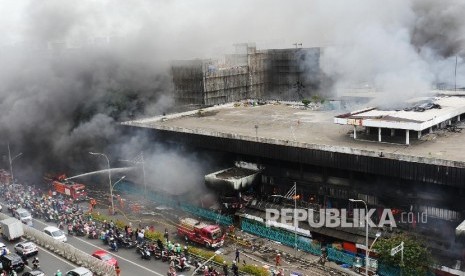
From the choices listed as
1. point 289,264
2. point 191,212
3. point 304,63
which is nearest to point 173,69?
point 304,63

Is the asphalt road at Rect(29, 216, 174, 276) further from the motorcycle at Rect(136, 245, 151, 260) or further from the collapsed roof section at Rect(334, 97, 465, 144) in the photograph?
the collapsed roof section at Rect(334, 97, 465, 144)

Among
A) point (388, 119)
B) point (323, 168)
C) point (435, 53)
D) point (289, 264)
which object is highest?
point (435, 53)

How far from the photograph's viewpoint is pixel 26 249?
85.2 feet

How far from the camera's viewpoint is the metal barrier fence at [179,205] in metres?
30.3

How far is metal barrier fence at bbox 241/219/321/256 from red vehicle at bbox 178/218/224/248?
2.07 metres

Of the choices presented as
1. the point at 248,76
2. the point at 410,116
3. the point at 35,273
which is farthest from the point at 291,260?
the point at 248,76

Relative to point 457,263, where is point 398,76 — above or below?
above

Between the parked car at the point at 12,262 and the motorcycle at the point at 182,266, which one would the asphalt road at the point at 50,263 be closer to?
the parked car at the point at 12,262

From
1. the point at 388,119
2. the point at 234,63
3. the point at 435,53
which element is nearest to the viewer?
the point at 388,119

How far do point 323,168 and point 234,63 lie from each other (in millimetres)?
33904

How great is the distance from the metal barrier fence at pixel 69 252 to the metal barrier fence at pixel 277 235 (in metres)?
8.99

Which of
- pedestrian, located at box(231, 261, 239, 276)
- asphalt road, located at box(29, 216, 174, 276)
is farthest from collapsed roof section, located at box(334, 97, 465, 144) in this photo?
asphalt road, located at box(29, 216, 174, 276)

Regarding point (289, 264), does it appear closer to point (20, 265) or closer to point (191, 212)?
point (191, 212)

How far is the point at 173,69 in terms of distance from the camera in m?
53.1
